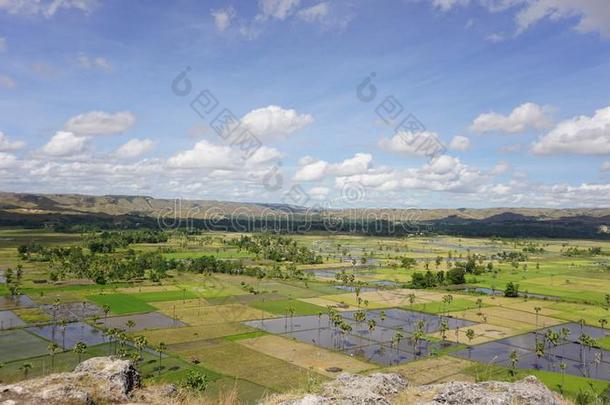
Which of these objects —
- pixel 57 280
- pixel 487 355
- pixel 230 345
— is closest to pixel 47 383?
pixel 230 345

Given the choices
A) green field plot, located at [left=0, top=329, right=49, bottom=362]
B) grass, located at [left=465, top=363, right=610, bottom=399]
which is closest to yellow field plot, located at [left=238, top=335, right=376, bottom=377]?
grass, located at [left=465, top=363, right=610, bottom=399]

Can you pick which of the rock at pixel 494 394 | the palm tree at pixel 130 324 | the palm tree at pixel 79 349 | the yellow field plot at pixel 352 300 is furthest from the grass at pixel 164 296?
the rock at pixel 494 394

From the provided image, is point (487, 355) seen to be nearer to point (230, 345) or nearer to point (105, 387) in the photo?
point (230, 345)

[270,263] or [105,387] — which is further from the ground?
[105,387]

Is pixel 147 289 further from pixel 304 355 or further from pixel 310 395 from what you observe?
pixel 310 395

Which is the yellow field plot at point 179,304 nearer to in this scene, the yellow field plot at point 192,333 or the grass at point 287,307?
the grass at point 287,307

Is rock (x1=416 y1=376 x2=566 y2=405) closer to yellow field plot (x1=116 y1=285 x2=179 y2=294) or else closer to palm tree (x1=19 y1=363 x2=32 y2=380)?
palm tree (x1=19 y1=363 x2=32 y2=380)

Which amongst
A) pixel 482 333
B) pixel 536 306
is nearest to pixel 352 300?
pixel 482 333
